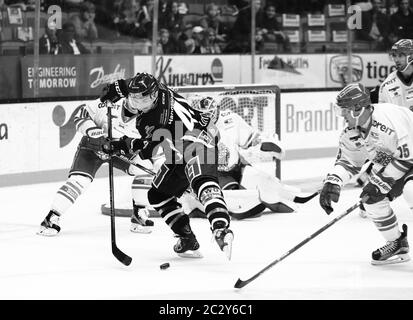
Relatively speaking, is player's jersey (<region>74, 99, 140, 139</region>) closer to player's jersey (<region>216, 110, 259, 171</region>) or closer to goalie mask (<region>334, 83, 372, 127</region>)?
player's jersey (<region>216, 110, 259, 171</region>)

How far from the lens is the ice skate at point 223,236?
4242mm

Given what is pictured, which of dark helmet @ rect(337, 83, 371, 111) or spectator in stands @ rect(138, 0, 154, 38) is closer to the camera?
dark helmet @ rect(337, 83, 371, 111)

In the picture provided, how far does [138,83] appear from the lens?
175 inches

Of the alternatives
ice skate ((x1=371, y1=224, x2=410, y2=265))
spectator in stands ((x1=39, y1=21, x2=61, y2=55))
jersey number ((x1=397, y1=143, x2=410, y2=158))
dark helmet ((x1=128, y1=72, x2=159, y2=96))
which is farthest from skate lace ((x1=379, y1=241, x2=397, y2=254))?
spectator in stands ((x1=39, y1=21, x2=61, y2=55))

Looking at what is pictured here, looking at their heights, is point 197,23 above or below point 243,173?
above

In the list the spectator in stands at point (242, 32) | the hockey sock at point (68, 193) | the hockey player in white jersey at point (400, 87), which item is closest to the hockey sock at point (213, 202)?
the hockey sock at point (68, 193)

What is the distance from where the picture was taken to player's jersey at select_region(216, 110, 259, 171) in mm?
6082

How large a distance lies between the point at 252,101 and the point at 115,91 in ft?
8.79

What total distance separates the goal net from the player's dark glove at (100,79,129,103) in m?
2.05

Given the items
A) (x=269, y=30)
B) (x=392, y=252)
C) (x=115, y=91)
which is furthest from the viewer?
(x=269, y=30)

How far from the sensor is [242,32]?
29.9ft

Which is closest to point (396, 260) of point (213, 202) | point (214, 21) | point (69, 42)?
point (213, 202)

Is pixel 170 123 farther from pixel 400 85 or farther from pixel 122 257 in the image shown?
pixel 400 85

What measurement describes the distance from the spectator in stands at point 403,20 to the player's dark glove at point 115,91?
5.68 metres
